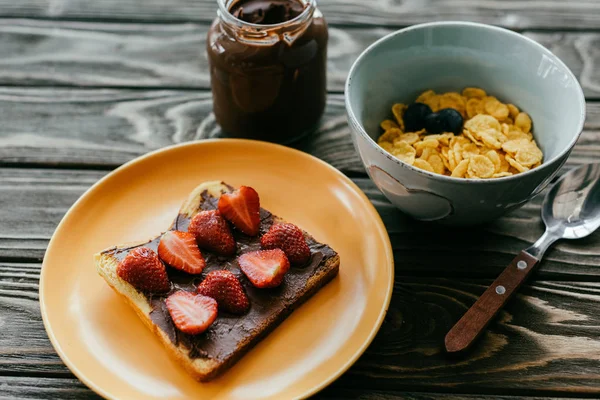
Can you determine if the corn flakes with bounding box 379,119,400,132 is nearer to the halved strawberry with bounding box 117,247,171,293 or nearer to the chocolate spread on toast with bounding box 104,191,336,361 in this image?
the chocolate spread on toast with bounding box 104,191,336,361

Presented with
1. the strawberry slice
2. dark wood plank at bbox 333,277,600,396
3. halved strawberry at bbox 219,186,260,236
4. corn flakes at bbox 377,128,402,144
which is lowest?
dark wood plank at bbox 333,277,600,396

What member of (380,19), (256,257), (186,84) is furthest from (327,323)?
(380,19)

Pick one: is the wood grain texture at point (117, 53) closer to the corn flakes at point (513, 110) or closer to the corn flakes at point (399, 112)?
the corn flakes at point (399, 112)

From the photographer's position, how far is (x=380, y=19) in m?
2.34

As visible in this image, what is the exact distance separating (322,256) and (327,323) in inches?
6.3

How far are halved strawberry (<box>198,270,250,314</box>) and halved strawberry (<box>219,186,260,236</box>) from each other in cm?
17

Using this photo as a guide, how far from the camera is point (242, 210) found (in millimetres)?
1552

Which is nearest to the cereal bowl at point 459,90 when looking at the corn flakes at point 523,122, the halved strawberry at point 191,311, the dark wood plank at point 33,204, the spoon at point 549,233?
the corn flakes at point 523,122

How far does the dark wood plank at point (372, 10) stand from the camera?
2.32 meters

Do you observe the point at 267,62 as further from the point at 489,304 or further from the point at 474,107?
the point at 489,304

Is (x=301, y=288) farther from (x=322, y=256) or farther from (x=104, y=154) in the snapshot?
(x=104, y=154)

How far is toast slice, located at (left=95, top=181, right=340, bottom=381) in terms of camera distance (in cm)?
134

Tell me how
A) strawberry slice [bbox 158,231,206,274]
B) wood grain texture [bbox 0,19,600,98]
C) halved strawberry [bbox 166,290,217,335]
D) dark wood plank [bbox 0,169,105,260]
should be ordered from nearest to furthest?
1. halved strawberry [bbox 166,290,217,335]
2. strawberry slice [bbox 158,231,206,274]
3. dark wood plank [bbox 0,169,105,260]
4. wood grain texture [bbox 0,19,600,98]

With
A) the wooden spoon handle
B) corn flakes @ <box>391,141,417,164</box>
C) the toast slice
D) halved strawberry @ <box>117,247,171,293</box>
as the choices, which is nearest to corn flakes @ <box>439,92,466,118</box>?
corn flakes @ <box>391,141,417,164</box>
